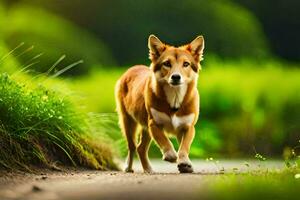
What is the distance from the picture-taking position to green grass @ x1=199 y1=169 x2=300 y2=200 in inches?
233

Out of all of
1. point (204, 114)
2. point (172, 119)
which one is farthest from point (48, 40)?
point (172, 119)

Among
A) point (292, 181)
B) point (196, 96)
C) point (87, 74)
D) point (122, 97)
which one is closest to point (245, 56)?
point (87, 74)

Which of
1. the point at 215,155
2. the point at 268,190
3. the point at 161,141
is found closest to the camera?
the point at 268,190

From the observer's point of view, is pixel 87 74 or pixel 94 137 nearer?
pixel 94 137

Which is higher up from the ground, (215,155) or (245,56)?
(245,56)

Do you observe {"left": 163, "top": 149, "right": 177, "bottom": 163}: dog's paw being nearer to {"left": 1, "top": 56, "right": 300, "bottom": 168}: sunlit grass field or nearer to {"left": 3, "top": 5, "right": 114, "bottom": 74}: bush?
{"left": 1, "top": 56, "right": 300, "bottom": 168}: sunlit grass field

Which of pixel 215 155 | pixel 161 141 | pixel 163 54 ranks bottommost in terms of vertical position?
pixel 215 155

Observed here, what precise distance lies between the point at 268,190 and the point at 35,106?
338 cm

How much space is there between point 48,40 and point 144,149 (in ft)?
24.8

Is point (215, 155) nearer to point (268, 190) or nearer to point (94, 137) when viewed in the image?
point (94, 137)

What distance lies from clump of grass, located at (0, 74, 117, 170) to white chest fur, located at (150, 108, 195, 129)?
3.12 feet

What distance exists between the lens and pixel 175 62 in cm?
838

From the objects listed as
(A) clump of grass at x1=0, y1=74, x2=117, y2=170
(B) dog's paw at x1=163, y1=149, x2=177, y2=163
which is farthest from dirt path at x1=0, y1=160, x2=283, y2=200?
(B) dog's paw at x1=163, y1=149, x2=177, y2=163

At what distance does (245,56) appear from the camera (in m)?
16.3
